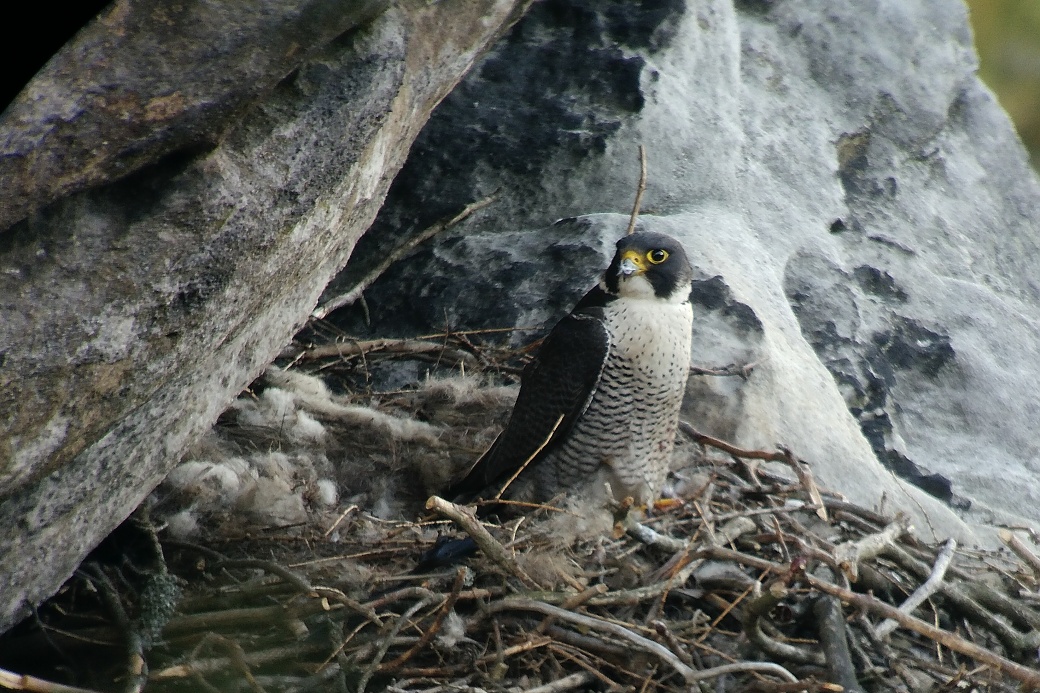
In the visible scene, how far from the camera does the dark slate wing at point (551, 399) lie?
3.46 meters

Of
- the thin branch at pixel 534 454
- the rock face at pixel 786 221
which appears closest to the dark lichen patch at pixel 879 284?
the rock face at pixel 786 221

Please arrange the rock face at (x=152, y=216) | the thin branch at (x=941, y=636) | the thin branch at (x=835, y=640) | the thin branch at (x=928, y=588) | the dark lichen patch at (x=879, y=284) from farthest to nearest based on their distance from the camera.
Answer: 1. the dark lichen patch at (x=879, y=284)
2. the thin branch at (x=928, y=588)
3. the thin branch at (x=835, y=640)
4. the thin branch at (x=941, y=636)
5. the rock face at (x=152, y=216)

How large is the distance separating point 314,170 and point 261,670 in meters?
1.16

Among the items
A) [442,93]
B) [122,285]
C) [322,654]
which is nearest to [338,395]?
[442,93]

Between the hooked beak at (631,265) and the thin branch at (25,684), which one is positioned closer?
the thin branch at (25,684)

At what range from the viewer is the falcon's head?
347 centimetres

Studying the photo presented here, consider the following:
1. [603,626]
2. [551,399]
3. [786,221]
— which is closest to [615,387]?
[551,399]

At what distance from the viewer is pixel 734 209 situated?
462 centimetres

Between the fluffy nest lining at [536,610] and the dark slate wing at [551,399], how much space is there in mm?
251

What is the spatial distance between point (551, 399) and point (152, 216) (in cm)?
156

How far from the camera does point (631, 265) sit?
3432mm

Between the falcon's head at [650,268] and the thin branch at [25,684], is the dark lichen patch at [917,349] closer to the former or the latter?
the falcon's head at [650,268]

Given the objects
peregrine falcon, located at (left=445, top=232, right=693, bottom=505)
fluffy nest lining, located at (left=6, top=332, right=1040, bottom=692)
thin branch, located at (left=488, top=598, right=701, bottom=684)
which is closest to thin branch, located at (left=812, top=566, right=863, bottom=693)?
fluffy nest lining, located at (left=6, top=332, right=1040, bottom=692)

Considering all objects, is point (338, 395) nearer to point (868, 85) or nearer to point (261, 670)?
point (261, 670)
